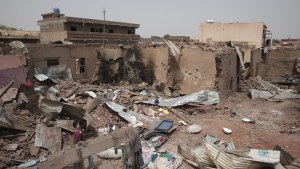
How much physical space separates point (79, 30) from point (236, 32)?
52.4 ft

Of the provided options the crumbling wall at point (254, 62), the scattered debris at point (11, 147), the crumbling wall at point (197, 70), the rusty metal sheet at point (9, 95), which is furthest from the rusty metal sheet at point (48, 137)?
the crumbling wall at point (254, 62)

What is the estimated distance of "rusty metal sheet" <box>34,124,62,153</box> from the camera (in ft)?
23.1

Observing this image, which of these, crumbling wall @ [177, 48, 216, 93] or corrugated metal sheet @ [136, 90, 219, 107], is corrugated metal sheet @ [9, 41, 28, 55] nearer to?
corrugated metal sheet @ [136, 90, 219, 107]

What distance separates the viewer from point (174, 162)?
6.57m

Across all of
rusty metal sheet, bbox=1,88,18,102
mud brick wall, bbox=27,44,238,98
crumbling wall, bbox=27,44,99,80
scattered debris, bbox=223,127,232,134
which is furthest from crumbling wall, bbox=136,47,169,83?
rusty metal sheet, bbox=1,88,18,102

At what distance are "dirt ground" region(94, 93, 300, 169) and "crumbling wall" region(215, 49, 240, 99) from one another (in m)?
0.81

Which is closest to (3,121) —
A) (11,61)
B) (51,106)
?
(51,106)

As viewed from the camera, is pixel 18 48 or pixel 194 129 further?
pixel 18 48

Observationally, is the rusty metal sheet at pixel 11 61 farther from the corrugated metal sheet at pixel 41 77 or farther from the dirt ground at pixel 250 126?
the dirt ground at pixel 250 126

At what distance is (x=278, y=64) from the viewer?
1883 centimetres

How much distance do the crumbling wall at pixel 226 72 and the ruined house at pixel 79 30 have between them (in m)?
12.4

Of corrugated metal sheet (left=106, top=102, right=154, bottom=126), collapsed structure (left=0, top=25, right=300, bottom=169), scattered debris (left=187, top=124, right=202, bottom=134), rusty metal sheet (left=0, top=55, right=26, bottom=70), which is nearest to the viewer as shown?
collapsed structure (left=0, top=25, right=300, bottom=169)

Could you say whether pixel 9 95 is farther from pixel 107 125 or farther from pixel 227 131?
pixel 227 131

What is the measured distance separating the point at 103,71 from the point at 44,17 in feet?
48.1
